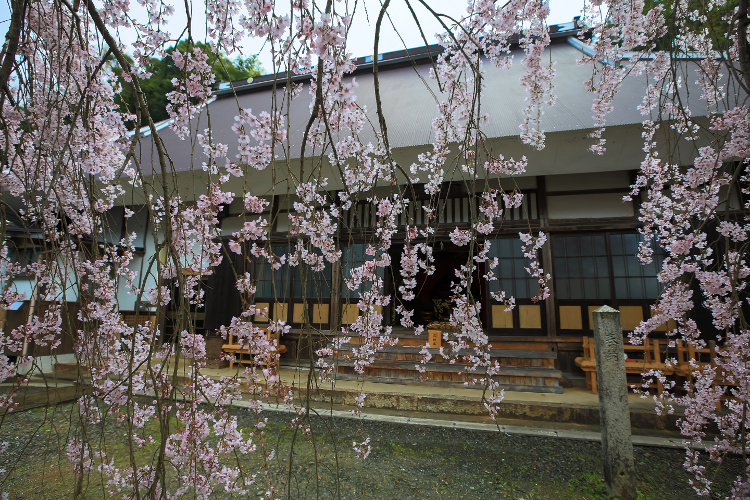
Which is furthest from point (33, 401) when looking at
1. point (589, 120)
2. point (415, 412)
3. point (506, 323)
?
point (589, 120)

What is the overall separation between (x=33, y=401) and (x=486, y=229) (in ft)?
18.7

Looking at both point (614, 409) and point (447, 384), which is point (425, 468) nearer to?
point (614, 409)

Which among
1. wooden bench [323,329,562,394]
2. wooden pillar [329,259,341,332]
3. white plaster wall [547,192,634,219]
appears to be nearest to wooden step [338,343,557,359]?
wooden bench [323,329,562,394]

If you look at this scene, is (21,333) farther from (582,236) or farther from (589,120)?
(582,236)

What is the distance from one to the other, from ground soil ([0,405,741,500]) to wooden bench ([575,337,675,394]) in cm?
116

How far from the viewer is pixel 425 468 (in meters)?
3.11

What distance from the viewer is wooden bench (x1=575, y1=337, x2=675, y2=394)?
4.32 m

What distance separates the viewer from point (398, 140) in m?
4.81

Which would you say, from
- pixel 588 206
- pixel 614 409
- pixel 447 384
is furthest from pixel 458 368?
pixel 588 206

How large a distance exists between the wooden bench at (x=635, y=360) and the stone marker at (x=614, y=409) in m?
1.53

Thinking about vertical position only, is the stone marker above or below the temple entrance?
below

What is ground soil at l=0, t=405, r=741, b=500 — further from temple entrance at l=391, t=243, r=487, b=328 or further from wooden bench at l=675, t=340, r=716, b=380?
temple entrance at l=391, t=243, r=487, b=328

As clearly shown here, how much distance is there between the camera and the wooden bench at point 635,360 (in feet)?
14.2

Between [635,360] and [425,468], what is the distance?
10.3 feet
